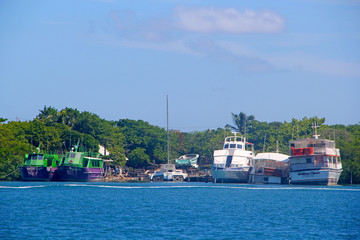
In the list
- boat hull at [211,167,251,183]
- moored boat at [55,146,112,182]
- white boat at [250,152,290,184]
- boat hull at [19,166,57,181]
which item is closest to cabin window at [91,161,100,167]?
moored boat at [55,146,112,182]

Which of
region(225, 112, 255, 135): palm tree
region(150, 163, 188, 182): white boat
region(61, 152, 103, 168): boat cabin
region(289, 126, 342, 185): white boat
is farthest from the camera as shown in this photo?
region(225, 112, 255, 135): palm tree

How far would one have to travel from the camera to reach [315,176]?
8275 centimetres

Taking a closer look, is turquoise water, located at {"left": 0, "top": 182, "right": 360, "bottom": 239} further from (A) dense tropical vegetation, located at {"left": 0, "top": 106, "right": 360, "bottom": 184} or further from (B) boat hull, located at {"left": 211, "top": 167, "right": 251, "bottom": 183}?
(A) dense tropical vegetation, located at {"left": 0, "top": 106, "right": 360, "bottom": 184}

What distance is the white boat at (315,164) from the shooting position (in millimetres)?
82312

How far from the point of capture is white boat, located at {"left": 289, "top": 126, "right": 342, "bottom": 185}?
82.3 m

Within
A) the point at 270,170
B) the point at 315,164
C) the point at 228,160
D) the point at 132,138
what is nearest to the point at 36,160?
the point at 228,160

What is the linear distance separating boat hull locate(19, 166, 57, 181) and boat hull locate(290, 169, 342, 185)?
45036 mm

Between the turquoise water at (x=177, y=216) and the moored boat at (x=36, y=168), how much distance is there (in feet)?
98.9

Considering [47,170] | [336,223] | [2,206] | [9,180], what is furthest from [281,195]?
[9,180]

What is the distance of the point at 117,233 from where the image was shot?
3509 cm

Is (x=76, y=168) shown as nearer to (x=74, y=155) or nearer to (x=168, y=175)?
(x=74, y=155)

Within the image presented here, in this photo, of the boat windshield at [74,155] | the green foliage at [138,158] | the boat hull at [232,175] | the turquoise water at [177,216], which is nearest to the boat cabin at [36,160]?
the boat windshield at [74,155]

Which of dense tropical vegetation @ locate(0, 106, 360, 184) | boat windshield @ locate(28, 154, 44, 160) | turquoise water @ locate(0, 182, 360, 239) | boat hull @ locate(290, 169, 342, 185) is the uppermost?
dense tropical vegetation @ locate(0, 106, 360, 184)

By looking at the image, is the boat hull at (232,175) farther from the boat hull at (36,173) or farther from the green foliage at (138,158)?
the green foliage at (138,158)
